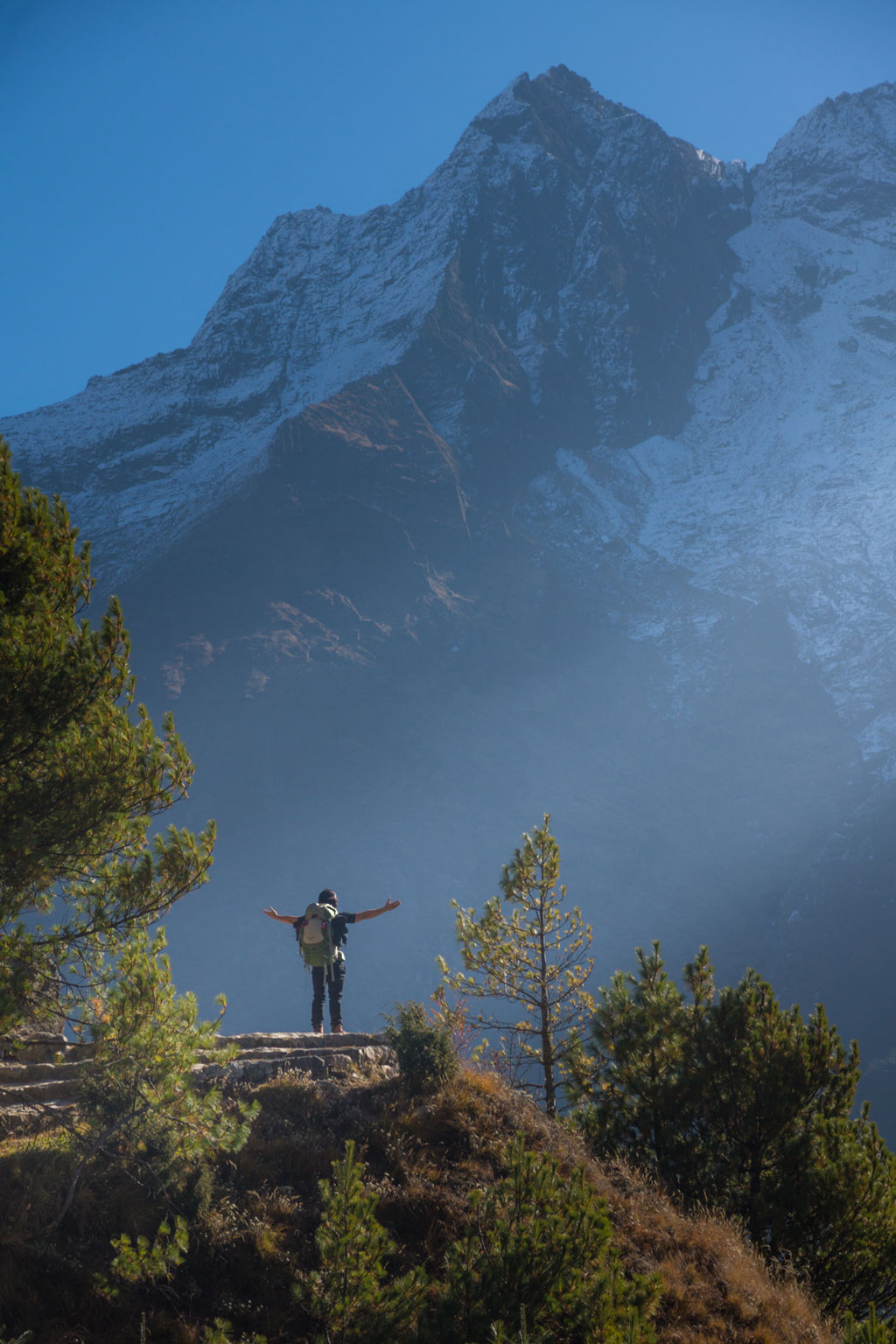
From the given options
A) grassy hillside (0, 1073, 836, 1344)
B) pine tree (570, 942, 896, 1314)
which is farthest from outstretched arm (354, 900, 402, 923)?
pine tree (570, 942, 896, 1314)

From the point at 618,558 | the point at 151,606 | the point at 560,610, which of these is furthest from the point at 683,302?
the point at 151,606

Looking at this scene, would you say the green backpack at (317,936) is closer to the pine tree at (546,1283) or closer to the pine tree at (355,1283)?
the pine tree at (355,1283)

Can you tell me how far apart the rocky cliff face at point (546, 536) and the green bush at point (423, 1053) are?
245 feet

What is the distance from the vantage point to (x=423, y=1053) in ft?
29.8

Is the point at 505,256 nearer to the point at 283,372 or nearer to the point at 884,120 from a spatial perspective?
the point at 283,372

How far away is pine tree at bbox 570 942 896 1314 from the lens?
24.1ft

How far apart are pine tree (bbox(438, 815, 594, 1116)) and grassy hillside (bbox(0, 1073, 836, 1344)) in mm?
2805

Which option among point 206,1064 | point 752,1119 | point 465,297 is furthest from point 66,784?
point 465,297

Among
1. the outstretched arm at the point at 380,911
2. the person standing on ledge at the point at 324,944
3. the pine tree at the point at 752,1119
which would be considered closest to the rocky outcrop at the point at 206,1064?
the person standing on ledge at the point at 324,944

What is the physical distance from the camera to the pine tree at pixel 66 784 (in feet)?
22.3

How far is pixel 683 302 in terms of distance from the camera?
6516 inches

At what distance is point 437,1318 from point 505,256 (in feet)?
603

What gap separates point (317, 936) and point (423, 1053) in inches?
113

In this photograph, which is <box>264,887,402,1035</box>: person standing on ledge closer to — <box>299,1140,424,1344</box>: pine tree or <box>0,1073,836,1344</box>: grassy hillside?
<box>0,1073,836,1344</box>: grassy hillside
